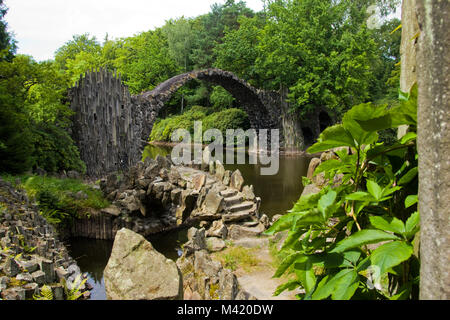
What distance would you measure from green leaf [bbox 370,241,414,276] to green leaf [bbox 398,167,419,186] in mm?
236

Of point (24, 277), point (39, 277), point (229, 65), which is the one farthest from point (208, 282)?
point (229, 65)

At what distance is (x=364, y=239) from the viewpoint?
1053mm

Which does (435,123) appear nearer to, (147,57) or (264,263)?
(264,263)

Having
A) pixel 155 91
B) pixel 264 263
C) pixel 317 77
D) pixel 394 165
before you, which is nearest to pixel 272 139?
pixel 317 77

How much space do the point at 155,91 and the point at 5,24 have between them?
972 centimetres

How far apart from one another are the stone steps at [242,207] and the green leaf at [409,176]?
8.01 meters

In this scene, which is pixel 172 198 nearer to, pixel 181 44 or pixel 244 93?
pixel 244 93

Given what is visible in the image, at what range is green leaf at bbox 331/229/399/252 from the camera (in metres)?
1.04

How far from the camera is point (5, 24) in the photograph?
1972 centimetres

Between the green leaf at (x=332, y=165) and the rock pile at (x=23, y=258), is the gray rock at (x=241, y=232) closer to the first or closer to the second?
the rock pile at (x=23, y=258)

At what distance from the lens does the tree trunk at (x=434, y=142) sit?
86cm

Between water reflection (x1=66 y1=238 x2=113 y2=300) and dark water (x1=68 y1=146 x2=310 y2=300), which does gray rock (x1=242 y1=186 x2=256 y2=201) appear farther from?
water reflection (x1=66 y1=238 x2=113 y2=300)

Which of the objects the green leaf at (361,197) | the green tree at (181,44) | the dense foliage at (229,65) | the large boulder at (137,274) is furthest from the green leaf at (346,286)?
the green tree at (181,44)

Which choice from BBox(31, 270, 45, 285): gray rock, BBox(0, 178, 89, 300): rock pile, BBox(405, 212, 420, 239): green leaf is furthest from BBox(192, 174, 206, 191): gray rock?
BBox(405, 212, 420, 239): green leaf
